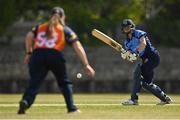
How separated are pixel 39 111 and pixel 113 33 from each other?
31.3 metres

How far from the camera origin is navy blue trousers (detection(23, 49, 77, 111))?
629 inches

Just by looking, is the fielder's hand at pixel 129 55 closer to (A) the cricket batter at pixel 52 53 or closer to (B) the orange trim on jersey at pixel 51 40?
(A) the cricket batter at pixel 52 53

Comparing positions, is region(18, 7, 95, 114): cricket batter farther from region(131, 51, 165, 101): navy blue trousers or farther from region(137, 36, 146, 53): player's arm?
region(131, 51, 165, 101): navy blue trousers

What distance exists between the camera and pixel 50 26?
15.9 meters

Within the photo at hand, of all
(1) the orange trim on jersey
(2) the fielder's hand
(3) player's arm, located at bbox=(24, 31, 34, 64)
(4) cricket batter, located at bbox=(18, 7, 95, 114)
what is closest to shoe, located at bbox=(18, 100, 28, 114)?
(4) cricket batter, located at bbox=(18, 7, 95, 114)

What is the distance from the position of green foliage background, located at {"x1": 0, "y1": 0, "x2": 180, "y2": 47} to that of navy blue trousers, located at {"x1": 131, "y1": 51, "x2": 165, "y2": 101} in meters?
27.2

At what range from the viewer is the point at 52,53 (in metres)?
16.0

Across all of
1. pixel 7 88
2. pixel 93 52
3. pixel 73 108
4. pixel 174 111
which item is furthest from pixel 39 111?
pixel 93 52

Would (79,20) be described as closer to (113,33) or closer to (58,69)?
(113,33)

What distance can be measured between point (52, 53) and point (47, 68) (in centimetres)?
38

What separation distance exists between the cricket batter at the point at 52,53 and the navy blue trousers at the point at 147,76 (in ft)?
14.1

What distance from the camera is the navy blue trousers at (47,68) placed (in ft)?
52.4

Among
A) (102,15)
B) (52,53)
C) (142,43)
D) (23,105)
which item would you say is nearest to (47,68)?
(52,53)

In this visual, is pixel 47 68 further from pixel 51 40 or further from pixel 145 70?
pixel 145 70
